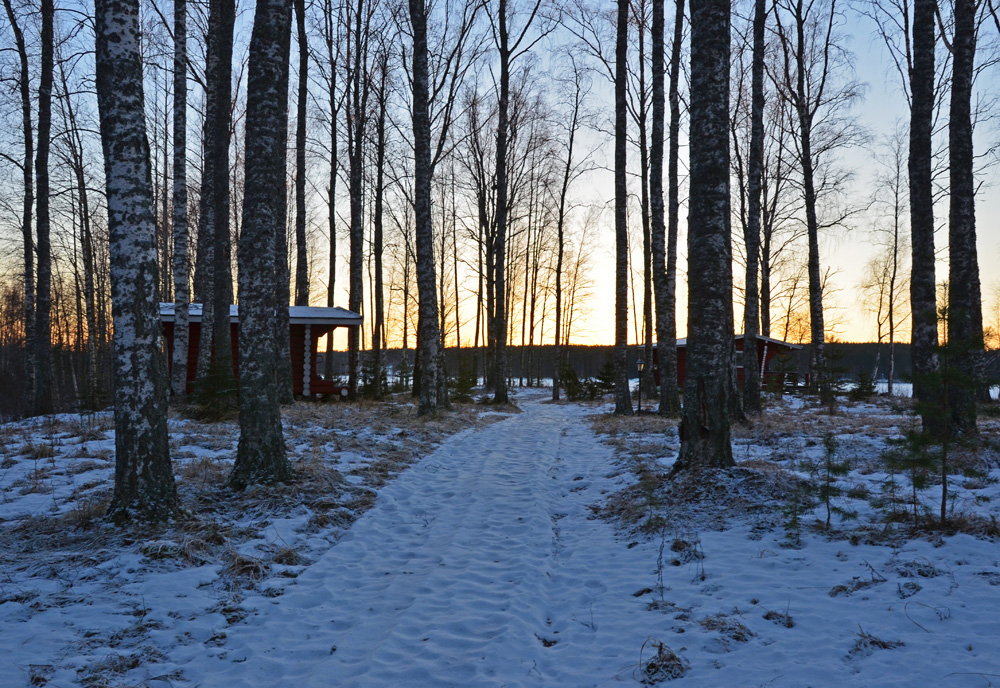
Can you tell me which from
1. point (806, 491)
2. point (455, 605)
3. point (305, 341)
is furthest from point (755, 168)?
point (305, 341)

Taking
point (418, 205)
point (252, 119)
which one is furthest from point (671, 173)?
point (252, 119)

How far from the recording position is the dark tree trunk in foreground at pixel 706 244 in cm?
661

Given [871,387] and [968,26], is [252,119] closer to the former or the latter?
[968,26]

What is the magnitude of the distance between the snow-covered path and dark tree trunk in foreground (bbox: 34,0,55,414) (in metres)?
12.8

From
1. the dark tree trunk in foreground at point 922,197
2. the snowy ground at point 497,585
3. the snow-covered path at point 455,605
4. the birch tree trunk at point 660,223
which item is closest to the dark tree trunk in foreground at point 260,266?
the snowy ground at point 497,585

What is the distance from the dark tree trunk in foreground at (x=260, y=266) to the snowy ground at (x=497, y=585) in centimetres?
67

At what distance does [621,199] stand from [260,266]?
10.8m

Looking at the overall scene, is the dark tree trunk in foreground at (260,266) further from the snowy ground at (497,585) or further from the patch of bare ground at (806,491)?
the patch of bare ground at (806,491)

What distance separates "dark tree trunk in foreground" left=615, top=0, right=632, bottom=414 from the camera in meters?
14.8

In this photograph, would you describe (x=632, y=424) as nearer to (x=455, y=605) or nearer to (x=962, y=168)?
(x=962, y=168)

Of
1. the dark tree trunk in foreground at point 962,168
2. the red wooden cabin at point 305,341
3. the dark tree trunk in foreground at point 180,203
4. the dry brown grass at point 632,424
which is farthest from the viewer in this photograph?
the red wooden cabin at point 305,341

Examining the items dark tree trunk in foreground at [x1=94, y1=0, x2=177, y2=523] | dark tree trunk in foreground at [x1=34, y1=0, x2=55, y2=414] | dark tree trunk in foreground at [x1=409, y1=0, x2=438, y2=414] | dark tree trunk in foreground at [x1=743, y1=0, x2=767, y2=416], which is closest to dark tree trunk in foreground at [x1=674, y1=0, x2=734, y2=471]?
dark tree trunk in foreground at [x1=94, y1=0, x2=177, y2=523]

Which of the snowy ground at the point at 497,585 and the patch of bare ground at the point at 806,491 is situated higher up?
the patch of bare ground at the point at 806,491

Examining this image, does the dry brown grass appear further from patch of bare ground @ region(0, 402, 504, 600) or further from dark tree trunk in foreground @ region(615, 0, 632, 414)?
patch of bare ground @ region(0, 402, 504, 600)
